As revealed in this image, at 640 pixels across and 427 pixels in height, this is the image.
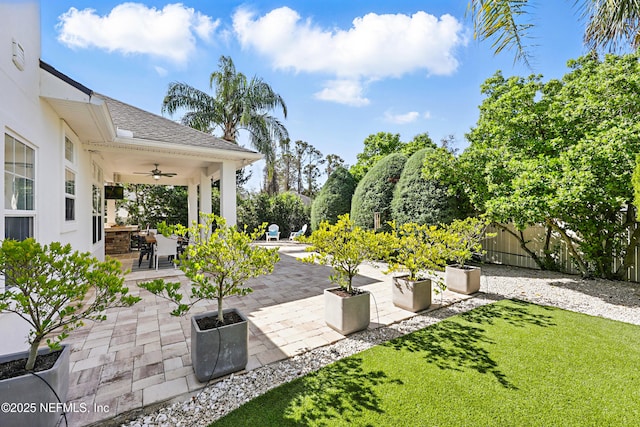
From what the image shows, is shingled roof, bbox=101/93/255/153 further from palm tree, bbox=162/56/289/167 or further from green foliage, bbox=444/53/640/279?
green foliage, bbox=444/53/640/279

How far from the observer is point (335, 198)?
13.6 m

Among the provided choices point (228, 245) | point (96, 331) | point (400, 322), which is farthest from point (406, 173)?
point (96, 331)

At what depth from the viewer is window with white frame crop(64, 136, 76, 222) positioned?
5375 millimetres

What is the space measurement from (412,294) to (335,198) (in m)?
8.83

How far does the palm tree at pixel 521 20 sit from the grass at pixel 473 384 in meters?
3.65

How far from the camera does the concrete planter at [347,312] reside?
13.6 feet

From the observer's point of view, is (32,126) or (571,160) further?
(571,160)

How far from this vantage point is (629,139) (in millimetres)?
5445

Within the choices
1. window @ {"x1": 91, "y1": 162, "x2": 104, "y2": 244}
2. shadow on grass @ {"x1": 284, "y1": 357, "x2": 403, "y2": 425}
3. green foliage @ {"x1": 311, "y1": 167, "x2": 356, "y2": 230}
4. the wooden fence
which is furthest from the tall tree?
shadow on grass @ {"x1": 284, "y1": 357, "x2": 403, "y2": 425}

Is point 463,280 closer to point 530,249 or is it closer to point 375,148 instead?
point 530,249

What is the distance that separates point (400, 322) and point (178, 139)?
7.21 meters

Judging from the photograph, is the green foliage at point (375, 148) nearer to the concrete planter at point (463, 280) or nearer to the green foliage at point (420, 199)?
the green foliage at point (420, 199)

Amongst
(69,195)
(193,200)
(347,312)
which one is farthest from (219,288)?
(193,200)

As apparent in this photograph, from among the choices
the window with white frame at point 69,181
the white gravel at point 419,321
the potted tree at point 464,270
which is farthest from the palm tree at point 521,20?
the window with white frame at point 69,181
